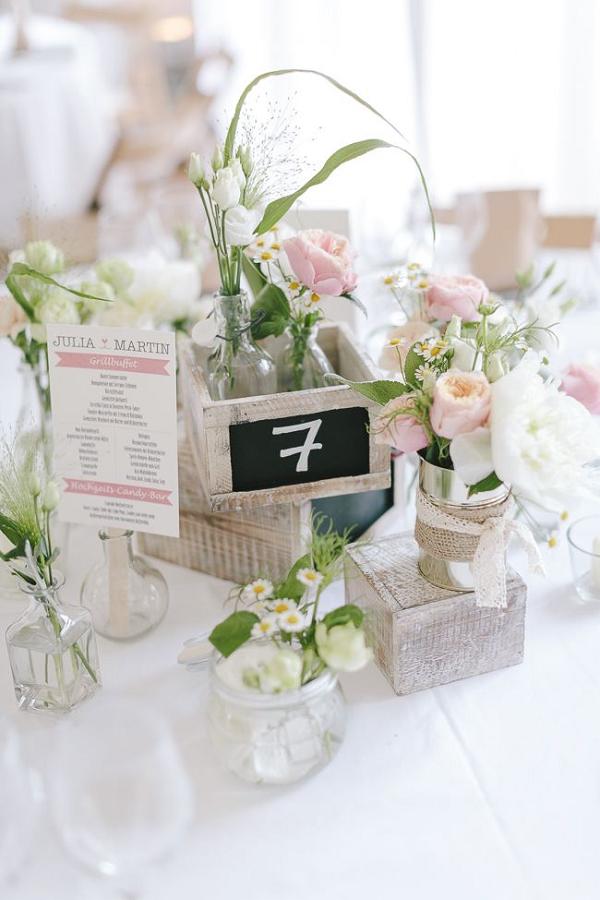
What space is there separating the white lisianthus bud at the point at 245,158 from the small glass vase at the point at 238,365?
14cm

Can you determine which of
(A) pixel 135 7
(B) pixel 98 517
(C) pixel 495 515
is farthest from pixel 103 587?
(A) pixel 135 7

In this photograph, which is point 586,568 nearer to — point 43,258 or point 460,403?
point 460,403

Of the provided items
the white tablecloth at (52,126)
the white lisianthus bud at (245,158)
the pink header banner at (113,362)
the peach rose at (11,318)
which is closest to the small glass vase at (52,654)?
the pink header banner at (113,362)

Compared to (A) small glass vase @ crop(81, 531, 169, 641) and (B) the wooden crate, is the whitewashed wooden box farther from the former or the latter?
(A) small glass vase @ crop(81, 531, 169, 641)

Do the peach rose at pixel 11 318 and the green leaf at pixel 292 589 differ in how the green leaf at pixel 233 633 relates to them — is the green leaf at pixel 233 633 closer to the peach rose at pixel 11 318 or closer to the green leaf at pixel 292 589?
the green leaf at pixel 292 589

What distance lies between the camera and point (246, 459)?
0.98 m

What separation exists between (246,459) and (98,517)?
17 centimetres

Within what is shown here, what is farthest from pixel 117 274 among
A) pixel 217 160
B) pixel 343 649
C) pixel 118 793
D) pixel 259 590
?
pixel 118 793

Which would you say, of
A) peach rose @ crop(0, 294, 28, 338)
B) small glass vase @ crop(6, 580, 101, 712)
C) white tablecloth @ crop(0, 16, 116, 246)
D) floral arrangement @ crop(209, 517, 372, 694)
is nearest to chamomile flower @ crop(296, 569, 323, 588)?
floral arrangement @ crop(209, 517, 372, 694)

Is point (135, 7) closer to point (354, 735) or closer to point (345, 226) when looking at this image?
point (345, 226)

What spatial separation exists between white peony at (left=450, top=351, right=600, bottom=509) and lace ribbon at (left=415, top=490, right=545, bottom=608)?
76mm

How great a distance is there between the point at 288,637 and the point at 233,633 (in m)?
0.05

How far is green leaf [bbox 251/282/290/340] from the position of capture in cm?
100

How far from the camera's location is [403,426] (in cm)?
83
